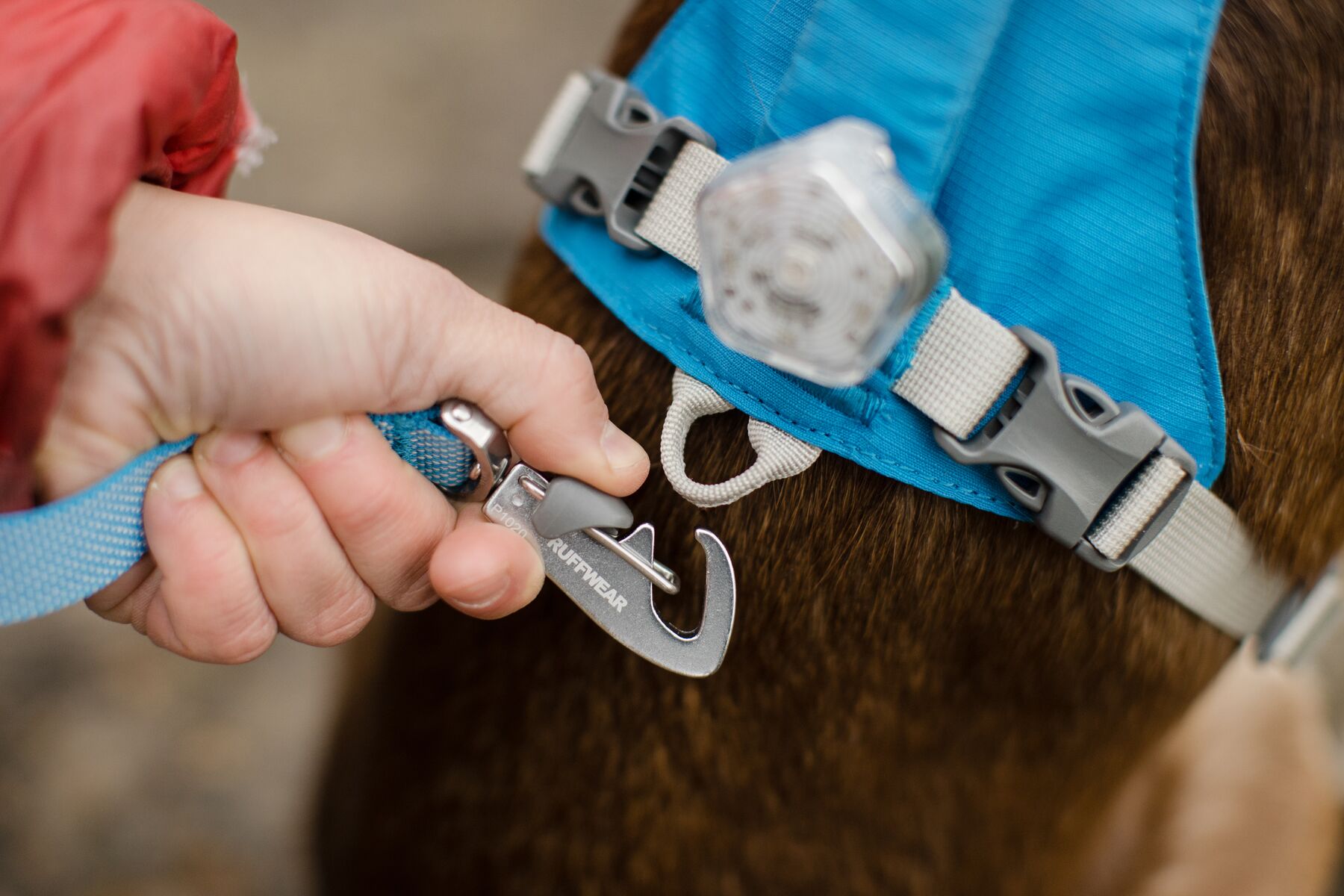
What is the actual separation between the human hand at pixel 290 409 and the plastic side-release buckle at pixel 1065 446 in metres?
0.21

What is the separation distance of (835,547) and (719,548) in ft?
0.25

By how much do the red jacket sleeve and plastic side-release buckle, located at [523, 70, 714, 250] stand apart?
20cm

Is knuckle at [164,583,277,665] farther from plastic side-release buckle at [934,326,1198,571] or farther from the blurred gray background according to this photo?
the blurred gray background

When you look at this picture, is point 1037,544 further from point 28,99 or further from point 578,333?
point 28,99

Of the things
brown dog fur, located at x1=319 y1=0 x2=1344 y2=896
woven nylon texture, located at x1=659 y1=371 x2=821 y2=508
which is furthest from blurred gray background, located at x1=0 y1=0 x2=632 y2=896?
woven nylon texture, located at x1=659 y1=371 x2=821 y2=508

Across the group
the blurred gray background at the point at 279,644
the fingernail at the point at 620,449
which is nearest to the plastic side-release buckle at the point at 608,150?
the fingernail at the point at 620,449

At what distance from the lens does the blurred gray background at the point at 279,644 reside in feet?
5.16

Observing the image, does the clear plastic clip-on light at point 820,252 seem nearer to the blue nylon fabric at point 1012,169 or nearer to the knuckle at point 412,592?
the blue nylon fabric at point 1012,169

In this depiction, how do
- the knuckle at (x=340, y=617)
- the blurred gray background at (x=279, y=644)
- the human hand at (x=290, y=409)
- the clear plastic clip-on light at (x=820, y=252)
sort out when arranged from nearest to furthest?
1. the clear plastic clip-on light at (x=820, y=252)
2. the human hand at (x=290, y=409)
3. the knuckle at (x=340, y=617)
4. the blurred gray background at (x=279, y=644)

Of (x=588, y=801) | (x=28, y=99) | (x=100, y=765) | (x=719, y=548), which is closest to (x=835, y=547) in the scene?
(x=719, y=548)

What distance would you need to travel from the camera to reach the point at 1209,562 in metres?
0.62

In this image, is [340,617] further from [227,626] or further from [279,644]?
[279,644]

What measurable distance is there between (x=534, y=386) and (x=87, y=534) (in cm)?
25

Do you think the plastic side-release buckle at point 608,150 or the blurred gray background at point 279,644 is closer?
the plastic side-release buckle at point 608,150
